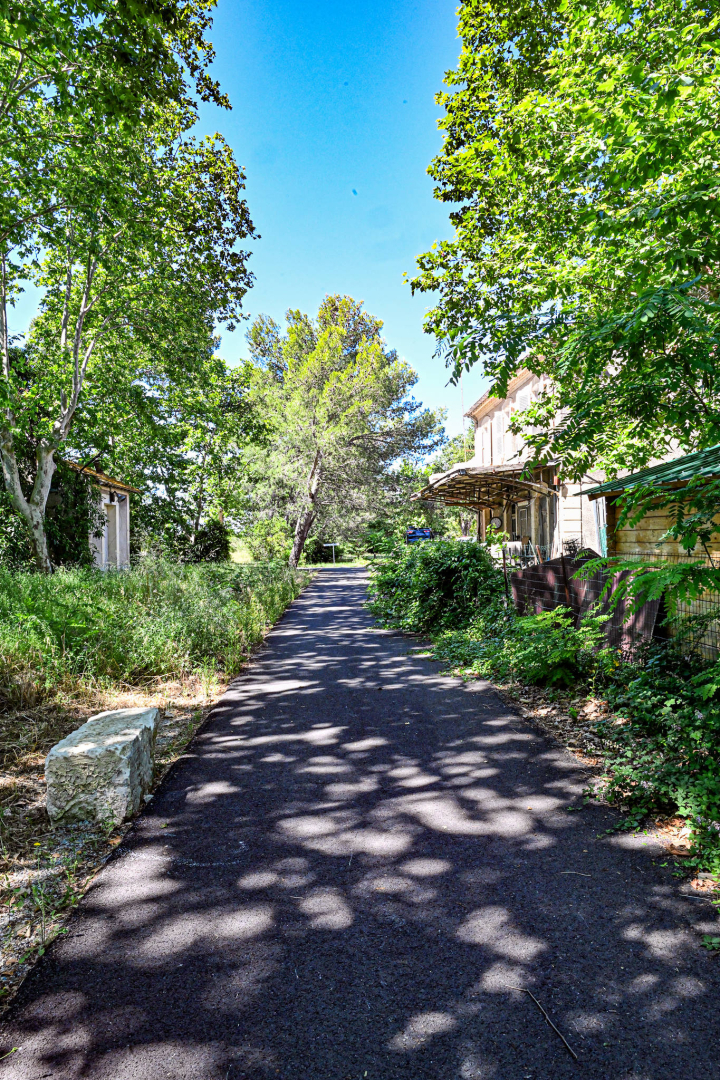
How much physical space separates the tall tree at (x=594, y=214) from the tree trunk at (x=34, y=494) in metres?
8.87

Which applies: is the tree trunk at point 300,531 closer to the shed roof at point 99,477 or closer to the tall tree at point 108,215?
the shed roof at point 99,477

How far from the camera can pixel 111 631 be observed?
6.34 metres

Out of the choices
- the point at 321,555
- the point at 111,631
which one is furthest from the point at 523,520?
the point at 321,555

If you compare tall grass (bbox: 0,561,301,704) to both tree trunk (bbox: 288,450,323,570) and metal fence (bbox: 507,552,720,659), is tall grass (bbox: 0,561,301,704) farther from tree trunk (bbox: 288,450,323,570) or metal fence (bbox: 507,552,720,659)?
tree trunk (bbox: 288,450,323,570)

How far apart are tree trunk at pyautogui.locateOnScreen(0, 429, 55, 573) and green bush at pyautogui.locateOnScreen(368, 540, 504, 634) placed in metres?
7.62

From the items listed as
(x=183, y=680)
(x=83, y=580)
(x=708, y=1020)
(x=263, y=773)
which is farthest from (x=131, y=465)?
(x=708, y=1020)

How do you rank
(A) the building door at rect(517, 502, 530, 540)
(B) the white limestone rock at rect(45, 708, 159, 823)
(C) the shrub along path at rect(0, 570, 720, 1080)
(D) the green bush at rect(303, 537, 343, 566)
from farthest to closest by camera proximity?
(D) the green bush at rect(303, 537, 343, 566), (A) the building door at rect(517, 502, 530, 540), (B) the white limestone rock at rect(45, 708, 159, 823), (C) the shrub along path at rect(0, 570, 720, 1080)

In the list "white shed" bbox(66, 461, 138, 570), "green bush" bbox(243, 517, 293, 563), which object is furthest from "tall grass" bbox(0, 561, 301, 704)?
"green bush" bbox(243, 517, 293, 563)

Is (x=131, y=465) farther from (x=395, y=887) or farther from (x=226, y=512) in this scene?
(x=395, y=887)

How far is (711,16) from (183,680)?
8.48m

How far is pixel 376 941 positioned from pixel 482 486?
549 inches

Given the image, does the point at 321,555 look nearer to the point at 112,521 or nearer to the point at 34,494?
the point at 112,521

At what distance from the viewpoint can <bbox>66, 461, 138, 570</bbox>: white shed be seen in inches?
711

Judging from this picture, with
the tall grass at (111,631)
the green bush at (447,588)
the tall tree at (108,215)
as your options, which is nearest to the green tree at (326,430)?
the tall tree at (108,215)
